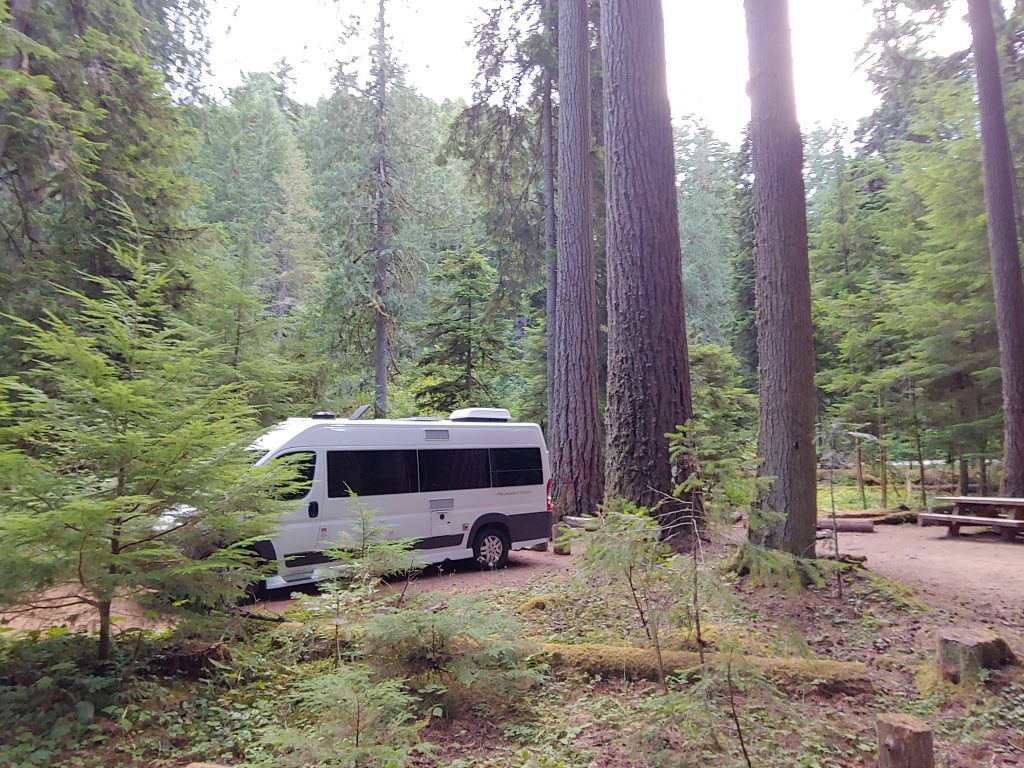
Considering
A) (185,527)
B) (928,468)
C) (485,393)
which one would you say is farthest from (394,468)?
(928,468)

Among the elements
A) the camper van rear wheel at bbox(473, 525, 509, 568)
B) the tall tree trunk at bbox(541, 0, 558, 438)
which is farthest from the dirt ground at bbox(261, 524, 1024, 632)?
the tall tree trunk at bbox(541, 0, 558, 438)

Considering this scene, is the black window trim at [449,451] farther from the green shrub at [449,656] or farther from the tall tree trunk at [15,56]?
the tall tree trunk at [15,56]

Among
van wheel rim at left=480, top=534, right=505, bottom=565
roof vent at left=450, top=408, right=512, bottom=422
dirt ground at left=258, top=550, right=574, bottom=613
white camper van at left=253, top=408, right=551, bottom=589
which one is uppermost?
roof vent at left=450, top=408, right=512, bottom=422

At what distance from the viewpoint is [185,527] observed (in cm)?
403

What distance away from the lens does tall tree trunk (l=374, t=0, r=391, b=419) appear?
2023 cm

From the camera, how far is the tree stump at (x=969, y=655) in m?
4.19

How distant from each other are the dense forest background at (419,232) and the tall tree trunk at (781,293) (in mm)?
405

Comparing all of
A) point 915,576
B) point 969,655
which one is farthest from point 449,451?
point 969,655

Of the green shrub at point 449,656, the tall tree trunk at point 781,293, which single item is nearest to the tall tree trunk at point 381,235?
the tall tree trunk at point 781,293

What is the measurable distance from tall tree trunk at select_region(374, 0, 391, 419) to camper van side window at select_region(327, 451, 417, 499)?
35.4 ft

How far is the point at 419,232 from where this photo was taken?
2652 cm

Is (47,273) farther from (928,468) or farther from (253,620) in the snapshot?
(928,468)

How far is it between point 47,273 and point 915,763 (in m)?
11.2

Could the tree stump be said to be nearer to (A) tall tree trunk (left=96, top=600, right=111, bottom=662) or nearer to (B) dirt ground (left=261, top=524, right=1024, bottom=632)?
(B) dirt ground (left=261, top=524, right=1024, bottom=632)
